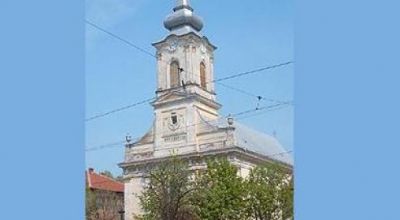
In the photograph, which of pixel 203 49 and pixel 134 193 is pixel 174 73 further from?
pixel 134 193

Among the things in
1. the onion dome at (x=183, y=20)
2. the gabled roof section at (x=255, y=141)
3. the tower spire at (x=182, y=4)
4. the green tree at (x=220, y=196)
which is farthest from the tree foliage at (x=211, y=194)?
the tower spire at (x=182, y=4)

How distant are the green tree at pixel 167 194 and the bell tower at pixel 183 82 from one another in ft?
0.64

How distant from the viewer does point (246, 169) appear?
4805 millimetres

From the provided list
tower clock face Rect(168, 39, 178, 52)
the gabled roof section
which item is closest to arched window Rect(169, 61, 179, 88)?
tower clock face Rect(168, 39, 178, 52)

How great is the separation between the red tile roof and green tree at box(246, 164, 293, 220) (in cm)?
98

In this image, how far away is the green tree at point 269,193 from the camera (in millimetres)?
4547

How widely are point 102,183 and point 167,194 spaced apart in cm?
50

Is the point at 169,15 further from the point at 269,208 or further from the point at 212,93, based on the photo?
the point at 269,208

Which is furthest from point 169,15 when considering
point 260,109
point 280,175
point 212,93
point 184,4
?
point 280,175

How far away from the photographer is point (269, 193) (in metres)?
4.88

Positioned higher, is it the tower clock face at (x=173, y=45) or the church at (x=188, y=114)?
the tower clock face at (x=173, y=45)

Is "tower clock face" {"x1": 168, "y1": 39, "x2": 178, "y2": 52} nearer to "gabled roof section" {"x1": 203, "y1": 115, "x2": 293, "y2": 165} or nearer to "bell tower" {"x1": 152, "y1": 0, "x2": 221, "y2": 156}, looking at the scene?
"bell tower" {"x1": 152, "y1": 0, "x2": 221, "y2": 156}

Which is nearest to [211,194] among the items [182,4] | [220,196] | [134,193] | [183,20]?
[220,196]

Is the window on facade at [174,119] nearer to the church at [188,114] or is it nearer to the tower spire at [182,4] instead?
the church at [188,114]
